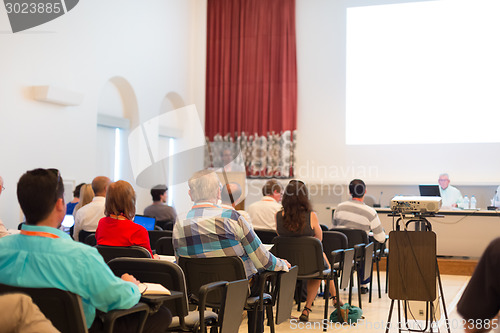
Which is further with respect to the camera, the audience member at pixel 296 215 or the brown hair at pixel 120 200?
the audience member at pixel 296 215

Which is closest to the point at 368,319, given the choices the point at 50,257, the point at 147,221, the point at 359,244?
the point at 359,244

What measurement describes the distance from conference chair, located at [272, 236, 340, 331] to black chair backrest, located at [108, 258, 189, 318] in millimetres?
1889

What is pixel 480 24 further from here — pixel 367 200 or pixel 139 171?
pixel 139 171

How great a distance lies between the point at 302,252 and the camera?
14.4 feet

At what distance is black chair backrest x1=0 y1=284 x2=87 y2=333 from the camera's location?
→ 1.90m

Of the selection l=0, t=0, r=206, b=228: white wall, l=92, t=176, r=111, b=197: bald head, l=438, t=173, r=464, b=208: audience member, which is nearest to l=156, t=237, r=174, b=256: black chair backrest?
l=92, t=176, r=111, b=197: bald head

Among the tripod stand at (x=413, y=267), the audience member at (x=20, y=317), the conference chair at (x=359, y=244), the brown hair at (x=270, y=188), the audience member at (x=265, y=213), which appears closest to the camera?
the audience member at (x=20, y=317)

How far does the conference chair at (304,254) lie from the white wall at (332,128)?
5466 mm

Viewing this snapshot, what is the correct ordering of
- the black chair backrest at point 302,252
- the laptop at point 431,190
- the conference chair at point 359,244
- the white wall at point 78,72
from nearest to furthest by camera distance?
the black chair backrest at point 302,252 → the conference chair at point 359,244 → the white wall at point 78,72 → the laptop at point 431,190

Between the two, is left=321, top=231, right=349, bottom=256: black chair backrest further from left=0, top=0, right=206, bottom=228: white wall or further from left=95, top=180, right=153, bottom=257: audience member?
left=0, top=0, right=206, bottom=228: white wall

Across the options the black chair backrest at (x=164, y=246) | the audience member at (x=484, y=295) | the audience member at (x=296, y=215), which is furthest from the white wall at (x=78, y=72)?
the audience member at (x=484, y=295)

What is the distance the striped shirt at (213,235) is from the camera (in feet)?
10.5

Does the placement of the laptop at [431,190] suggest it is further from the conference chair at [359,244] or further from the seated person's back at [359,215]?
the conference chair at [359,244]

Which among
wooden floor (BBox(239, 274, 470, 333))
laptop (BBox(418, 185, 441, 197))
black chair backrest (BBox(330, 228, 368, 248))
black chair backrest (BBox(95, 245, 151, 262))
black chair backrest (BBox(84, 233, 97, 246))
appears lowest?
wooden floor (BBox(239, 274, 470, 333))
